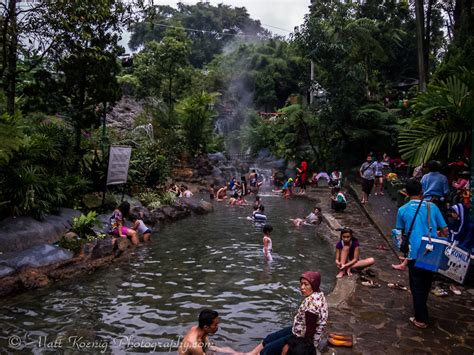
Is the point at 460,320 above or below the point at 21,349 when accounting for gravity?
above

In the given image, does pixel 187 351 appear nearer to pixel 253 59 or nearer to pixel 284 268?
pixel 284 268

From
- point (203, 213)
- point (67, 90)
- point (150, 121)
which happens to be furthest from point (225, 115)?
point (67, 90)

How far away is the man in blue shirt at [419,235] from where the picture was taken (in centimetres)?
538

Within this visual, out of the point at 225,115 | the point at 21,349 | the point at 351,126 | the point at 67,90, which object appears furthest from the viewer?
the point at 225,115

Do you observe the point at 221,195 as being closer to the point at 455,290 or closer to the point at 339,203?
the point at 339,203

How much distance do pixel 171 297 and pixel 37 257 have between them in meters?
3.01

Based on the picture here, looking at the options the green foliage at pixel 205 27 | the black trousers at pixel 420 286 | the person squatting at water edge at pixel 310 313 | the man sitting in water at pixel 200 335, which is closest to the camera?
the man sitting in water at pixel 200 335

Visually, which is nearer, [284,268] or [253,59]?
[284,268]

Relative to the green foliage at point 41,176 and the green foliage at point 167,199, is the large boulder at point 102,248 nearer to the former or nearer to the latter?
the green foliage at point 41,176

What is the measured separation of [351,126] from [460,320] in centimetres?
2068

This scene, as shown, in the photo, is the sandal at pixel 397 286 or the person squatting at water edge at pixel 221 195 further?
the person squatting at water edge at pixel 221 195

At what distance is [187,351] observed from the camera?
430 centimetres

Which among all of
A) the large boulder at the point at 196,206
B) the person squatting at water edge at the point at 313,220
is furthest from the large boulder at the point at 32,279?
the large boulder at the point at 196,206

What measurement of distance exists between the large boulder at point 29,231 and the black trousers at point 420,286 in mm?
7528
